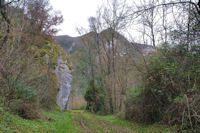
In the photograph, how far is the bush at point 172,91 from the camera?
21.3ft

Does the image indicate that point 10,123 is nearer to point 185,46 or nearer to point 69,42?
point 185,46

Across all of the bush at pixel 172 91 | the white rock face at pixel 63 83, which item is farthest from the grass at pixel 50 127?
the white rock face at pixel 63 83

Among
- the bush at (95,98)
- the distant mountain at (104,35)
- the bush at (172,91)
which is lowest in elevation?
the bush at (95,98)

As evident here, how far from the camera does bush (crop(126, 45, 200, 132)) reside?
6.50m

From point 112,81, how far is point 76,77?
765 inches

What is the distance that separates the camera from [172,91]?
8133 mm

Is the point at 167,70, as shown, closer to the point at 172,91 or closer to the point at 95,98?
the point at 172,91

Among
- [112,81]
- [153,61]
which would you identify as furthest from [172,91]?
[112,81]

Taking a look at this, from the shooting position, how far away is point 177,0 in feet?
21.5

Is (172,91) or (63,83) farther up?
(63,83)

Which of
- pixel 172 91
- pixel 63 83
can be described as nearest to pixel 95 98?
pixel 63 83

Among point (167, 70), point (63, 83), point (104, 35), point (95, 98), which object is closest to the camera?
point (167, 70)

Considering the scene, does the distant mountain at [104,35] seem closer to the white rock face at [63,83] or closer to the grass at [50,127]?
the grass at [50,127]

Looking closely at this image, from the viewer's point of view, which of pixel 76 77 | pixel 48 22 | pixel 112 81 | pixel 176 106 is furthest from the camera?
pixel 76 77
